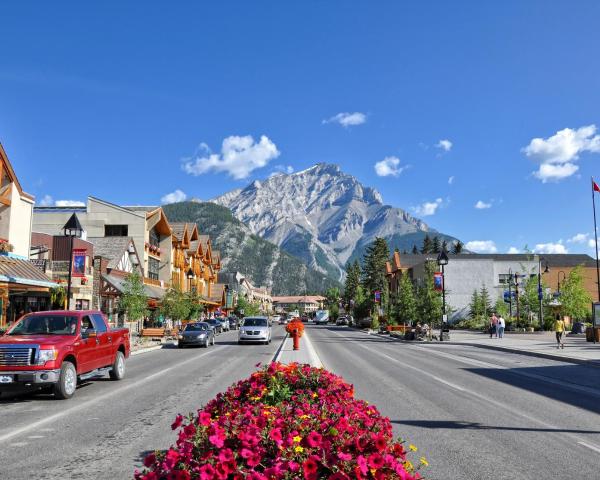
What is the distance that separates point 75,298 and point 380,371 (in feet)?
78.2

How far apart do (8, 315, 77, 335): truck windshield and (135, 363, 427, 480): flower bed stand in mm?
10101

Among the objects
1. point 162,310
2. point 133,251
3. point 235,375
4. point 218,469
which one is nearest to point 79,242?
point 162,310

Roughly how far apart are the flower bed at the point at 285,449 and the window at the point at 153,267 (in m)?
54.5

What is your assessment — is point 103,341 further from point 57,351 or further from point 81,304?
point 81,304

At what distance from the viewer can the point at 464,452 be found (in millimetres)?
7348

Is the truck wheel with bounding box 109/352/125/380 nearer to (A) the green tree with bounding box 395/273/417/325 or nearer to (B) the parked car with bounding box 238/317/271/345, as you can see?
(B) the parked car with bounding box 238/317/271/345

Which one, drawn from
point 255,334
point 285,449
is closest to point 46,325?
point 285,449

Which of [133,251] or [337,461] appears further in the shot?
[133,251]

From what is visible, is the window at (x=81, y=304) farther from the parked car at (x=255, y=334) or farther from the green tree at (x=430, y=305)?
the green tree at (x=430, y=305)

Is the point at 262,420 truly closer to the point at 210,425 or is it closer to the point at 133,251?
the point at 210,425

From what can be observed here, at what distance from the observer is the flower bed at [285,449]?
3.35m

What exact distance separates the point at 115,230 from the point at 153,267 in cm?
635

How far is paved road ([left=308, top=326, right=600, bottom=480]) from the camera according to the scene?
6.77 metres

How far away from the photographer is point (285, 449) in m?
3.59
